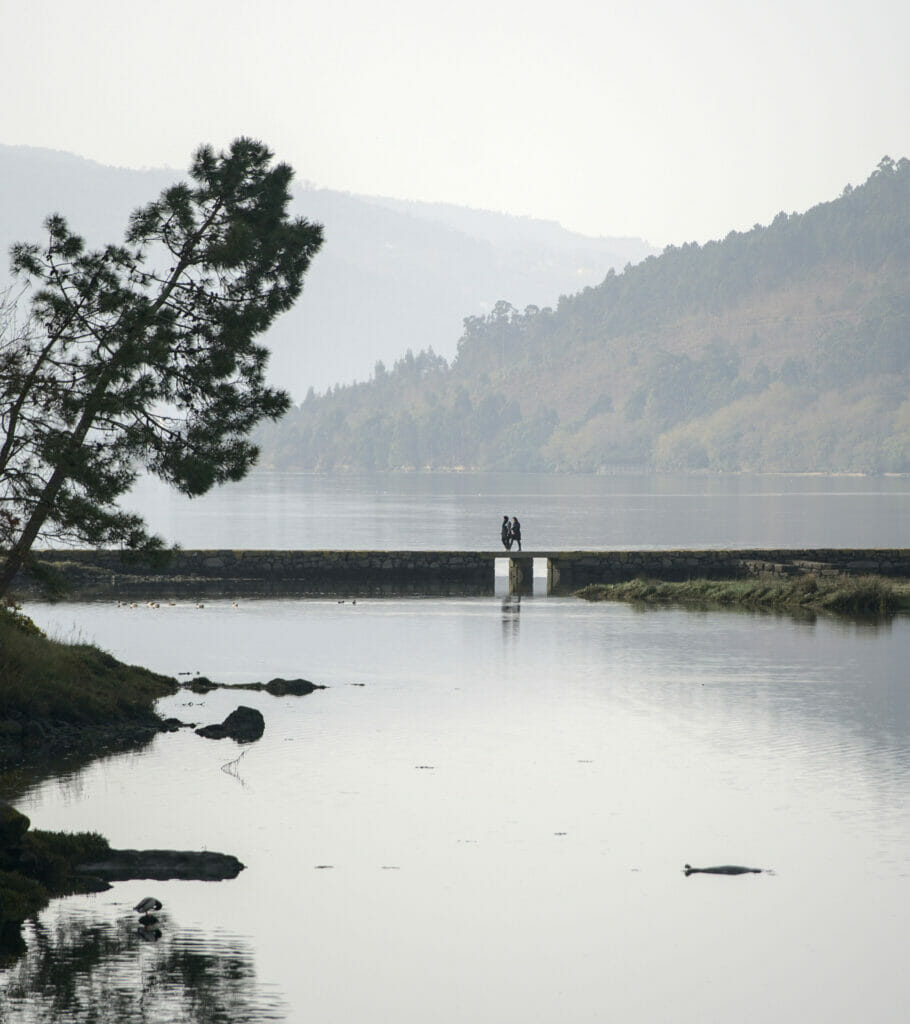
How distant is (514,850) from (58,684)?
33.7 ft

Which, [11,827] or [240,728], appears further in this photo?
[240,728]

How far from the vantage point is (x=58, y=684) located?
80.9 feet

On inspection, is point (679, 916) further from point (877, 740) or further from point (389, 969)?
point (877, 740)

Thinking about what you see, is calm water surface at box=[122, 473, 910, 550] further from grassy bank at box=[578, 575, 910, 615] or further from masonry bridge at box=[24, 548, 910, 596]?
grassy bank at box=[578, 575, 910, 615]

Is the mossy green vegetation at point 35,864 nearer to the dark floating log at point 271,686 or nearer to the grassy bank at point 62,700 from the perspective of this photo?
the grassy bank at point 62,700

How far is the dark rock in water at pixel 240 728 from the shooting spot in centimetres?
2442

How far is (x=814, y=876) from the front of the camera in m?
16.2

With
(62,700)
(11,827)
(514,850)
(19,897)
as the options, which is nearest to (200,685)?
(62,700)

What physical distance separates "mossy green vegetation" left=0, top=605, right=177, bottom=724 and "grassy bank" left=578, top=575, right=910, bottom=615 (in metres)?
27.6

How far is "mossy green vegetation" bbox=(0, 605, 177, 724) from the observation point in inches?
938

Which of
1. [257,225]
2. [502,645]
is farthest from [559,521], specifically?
[257,225]

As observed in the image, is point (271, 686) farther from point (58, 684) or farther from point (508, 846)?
point (508, 846)

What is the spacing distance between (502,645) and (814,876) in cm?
2402

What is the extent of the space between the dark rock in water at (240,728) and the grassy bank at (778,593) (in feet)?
92.8
